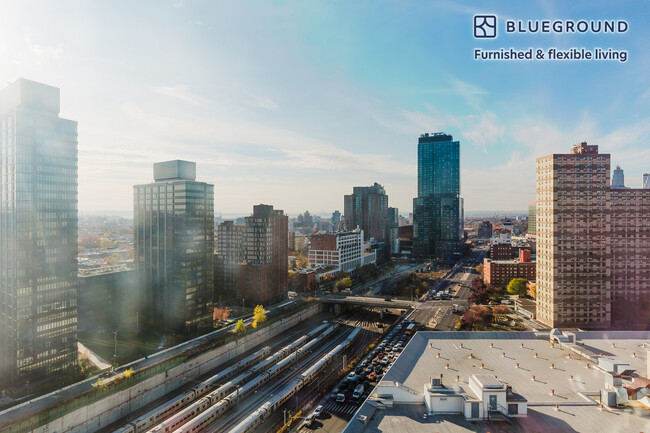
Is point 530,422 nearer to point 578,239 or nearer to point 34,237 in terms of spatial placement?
point 578,239

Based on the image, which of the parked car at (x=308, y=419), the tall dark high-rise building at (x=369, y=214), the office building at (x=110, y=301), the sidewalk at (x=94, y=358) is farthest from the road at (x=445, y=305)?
the office building at (x=110, y=301)

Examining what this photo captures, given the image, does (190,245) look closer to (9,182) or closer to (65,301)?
(65,301)

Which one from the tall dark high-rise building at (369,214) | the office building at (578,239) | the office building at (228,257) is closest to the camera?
the office building at (578,239)

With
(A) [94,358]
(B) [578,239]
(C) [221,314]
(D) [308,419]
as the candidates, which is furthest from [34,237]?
(B) [578,239]

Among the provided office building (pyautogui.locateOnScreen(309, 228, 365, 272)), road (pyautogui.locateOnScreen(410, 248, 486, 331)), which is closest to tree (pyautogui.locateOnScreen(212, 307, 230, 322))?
road (pyautogui.locateOnScreen(410, 248, 486, 331))

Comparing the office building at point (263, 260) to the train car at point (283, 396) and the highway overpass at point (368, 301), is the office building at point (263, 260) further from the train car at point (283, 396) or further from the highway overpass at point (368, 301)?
the train car at point (283, 396)

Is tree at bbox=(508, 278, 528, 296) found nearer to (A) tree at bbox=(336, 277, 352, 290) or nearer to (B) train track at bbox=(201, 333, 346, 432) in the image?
(A) tree at bbox=(336, 277, 352, 290)

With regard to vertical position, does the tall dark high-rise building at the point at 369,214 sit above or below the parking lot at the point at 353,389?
above
